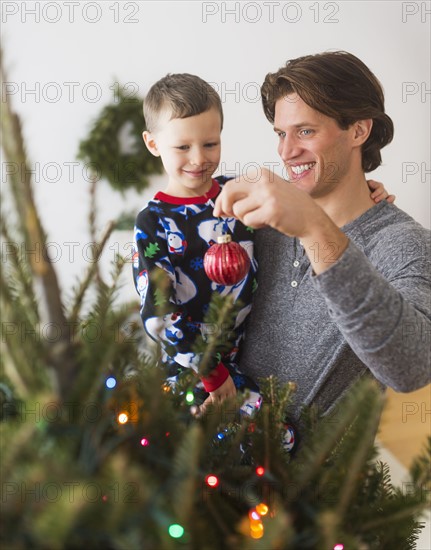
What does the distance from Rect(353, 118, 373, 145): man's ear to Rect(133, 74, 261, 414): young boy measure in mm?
295

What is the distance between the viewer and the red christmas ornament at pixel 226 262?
96cm

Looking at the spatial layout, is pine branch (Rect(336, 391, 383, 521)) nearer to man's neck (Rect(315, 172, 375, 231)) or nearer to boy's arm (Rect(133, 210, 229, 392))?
boy's arm (Rect(133, 210, 229, 392))

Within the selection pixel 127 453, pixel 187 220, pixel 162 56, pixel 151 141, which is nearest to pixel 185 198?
pixel 187 220

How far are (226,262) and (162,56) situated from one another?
218cm

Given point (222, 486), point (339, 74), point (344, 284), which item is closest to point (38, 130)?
point (339, 74)

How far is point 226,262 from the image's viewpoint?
3.15 ft

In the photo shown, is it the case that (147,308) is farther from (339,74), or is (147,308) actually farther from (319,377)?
(339,74)

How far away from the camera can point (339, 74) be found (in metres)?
1.18

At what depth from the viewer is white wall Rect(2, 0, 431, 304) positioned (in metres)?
2.76

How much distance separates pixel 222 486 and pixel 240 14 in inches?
111

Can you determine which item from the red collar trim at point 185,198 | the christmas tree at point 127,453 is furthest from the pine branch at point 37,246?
the red collar trim at point 185,198

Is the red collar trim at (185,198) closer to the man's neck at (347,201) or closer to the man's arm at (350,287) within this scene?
the man's neck at (347,201)

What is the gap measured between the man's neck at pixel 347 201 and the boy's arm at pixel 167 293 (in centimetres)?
32

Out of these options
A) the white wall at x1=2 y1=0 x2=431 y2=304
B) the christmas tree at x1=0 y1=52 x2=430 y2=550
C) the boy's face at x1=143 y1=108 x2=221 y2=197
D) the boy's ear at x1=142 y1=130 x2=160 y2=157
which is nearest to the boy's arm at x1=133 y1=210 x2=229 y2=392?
the boy's face at x1=143 y1=108 x2=221 y2=197
